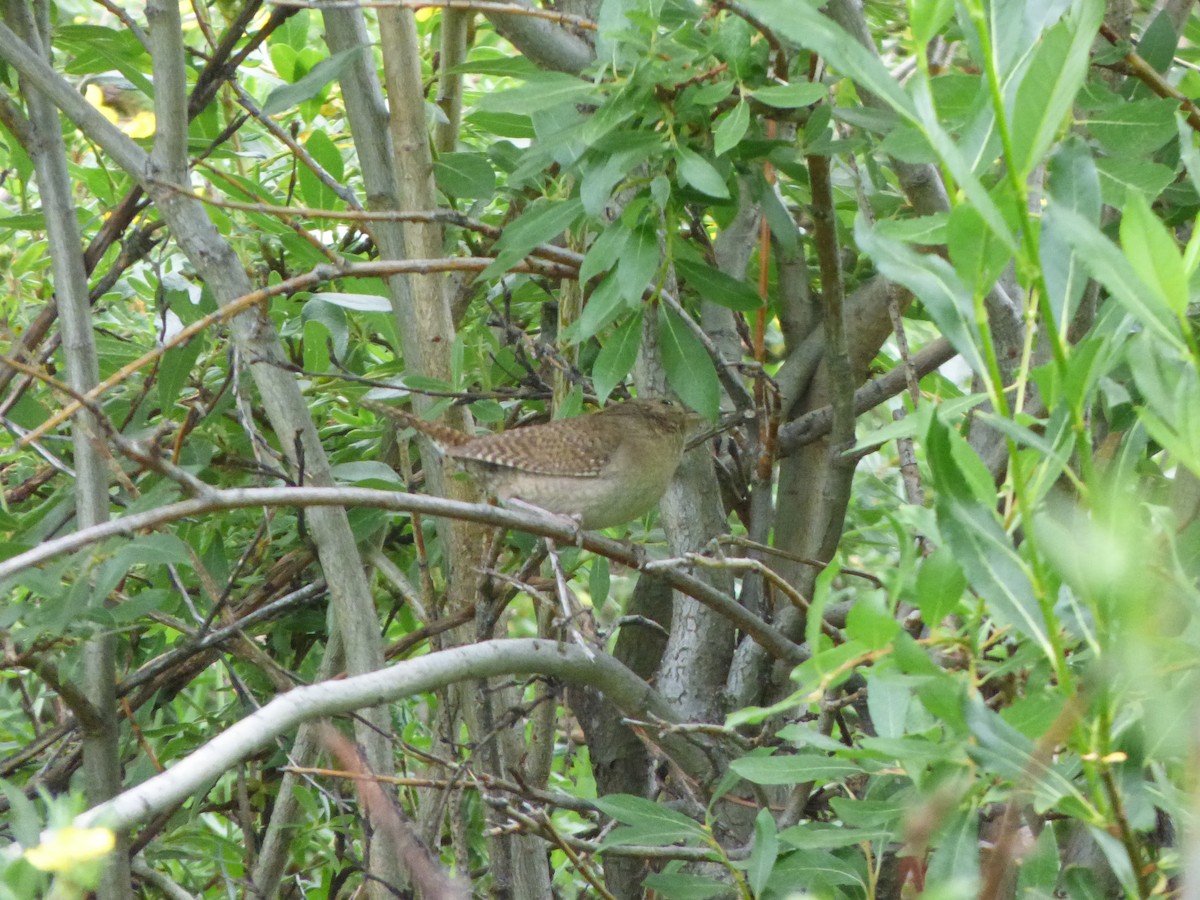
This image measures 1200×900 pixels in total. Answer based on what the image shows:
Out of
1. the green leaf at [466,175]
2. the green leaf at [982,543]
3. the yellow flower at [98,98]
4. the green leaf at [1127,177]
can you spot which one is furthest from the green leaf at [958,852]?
the yellow flower at [98,98]

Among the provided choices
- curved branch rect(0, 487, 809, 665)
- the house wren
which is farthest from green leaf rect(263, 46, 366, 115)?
curved branch rect(0, 487, 809, 665)

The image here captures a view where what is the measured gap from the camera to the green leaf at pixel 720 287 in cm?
242

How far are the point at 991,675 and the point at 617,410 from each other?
2.46 metres

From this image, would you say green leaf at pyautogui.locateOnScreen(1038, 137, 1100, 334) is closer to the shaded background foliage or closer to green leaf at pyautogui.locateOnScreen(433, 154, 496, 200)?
the shaded background foliage

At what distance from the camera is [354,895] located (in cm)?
312

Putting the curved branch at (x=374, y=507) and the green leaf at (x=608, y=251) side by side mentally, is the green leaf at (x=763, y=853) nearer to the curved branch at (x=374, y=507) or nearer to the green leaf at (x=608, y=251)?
the curved branch at (x=374, y=507)

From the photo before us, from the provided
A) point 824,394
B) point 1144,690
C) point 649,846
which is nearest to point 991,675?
point 1144,690

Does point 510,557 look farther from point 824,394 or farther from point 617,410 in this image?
point 824,394

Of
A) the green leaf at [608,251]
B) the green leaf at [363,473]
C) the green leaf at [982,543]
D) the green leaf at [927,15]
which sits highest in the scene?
the green leaf at [927,15]

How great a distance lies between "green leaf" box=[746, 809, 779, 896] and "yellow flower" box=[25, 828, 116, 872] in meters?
1.17

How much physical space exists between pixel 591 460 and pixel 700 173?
1.77 metres

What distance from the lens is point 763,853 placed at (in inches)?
70.0

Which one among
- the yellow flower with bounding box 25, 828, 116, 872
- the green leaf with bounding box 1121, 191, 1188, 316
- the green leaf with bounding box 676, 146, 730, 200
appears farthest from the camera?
the green leaf with bounding box 676, 146, 730, 200

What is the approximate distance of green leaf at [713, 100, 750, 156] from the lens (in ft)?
6.08
